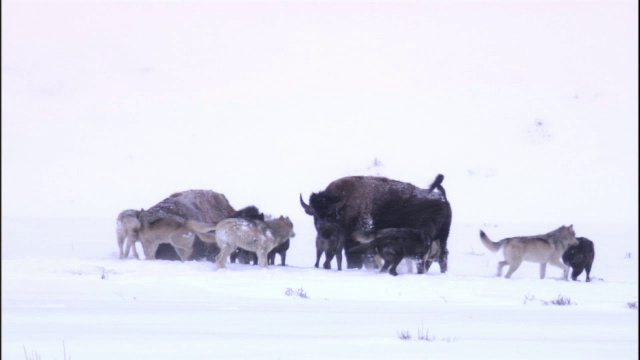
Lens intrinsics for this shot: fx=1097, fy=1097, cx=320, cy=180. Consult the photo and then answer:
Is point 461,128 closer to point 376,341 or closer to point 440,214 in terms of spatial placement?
point 440,214

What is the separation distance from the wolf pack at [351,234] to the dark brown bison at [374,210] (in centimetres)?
1

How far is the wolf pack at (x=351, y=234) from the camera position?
44.7 feet

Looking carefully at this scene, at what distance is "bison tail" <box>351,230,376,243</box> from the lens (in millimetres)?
14062

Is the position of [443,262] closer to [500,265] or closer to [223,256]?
[500,265]

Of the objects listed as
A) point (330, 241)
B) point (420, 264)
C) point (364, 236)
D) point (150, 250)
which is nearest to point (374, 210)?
point (330, 241)

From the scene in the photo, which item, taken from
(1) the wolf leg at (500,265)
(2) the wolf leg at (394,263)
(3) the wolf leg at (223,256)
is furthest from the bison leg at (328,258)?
(1) the wolf leg at (500,265)

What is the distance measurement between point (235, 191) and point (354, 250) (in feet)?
42.6

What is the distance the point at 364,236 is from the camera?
14.2 m

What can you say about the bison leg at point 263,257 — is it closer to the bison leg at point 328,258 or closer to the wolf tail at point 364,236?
the bison leg at point 328,258

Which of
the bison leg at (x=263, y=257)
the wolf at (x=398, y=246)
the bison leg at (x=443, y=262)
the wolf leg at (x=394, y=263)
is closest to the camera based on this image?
the wolf leg at (x=394, y=263)

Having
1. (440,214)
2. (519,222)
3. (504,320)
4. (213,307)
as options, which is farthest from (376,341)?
(519,222)

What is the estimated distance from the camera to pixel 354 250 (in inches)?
566

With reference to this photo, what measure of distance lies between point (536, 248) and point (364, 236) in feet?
7.20

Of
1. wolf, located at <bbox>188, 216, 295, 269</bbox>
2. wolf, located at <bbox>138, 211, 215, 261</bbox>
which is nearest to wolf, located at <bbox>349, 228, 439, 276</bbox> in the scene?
wolf, located at <bbox>188, 216, 295, 269</bbox>
